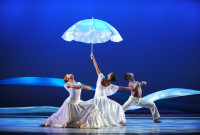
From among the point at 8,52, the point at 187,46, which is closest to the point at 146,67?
the point at 187,46

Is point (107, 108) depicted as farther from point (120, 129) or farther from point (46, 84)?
point (46, 84)

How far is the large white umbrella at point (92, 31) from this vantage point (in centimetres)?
687

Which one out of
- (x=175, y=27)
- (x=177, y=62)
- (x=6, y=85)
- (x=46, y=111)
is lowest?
(x=46, y=111)

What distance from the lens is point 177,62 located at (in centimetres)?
996

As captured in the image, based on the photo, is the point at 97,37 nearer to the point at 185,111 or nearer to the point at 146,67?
the point at 146,67

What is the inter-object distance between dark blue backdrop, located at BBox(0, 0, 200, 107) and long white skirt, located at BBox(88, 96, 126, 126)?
3128mm

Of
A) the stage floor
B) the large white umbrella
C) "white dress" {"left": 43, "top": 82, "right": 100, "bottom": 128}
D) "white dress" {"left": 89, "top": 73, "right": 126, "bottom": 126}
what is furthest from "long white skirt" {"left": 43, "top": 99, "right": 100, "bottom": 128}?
the large white umbrella

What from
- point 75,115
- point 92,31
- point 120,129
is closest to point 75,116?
point 75,115

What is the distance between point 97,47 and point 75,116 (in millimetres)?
4064

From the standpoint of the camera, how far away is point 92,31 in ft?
23.2

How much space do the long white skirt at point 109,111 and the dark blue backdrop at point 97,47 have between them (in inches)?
123

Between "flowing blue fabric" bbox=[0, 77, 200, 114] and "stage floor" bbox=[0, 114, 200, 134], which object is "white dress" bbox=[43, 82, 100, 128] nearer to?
"stage floor" bbox=[0, 114, 200, 134]

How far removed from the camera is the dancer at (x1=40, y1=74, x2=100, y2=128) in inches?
233

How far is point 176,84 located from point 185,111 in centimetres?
85
